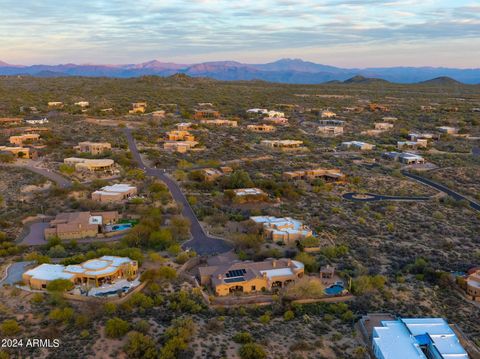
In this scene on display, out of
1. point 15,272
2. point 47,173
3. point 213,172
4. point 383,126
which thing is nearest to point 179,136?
point 213,172

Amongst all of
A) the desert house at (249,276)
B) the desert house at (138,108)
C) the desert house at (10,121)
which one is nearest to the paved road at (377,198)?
the desert house at (249,276)

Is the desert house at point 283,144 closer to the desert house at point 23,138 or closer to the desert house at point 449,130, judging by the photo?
the desert house at point 23,138

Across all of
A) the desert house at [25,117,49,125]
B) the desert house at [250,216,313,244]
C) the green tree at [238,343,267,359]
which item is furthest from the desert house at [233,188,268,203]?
the desert house at [25,117,49,125]

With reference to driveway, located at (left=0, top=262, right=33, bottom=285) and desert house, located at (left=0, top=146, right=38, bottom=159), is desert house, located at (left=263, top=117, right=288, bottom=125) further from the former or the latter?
driveway, located at (left=0, top=262, right=33, bottom=285)

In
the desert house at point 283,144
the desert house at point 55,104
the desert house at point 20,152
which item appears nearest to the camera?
the desert house at point 20,152

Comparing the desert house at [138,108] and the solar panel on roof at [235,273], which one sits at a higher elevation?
the desert house at [138,108]

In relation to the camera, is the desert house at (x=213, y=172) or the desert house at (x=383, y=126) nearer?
the desert house at (x=213, y=172)

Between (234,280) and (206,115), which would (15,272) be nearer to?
(234,280)

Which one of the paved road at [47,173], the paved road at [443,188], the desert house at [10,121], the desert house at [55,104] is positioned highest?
the desert house at [55,104]

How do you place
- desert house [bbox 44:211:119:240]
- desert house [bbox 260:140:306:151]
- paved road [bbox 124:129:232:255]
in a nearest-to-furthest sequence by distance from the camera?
1. paved road [bbox 124:129:232:255]
2. desert house [bbox 44:211:119:240]
3. desert house [bbox 260:140:306:151]
